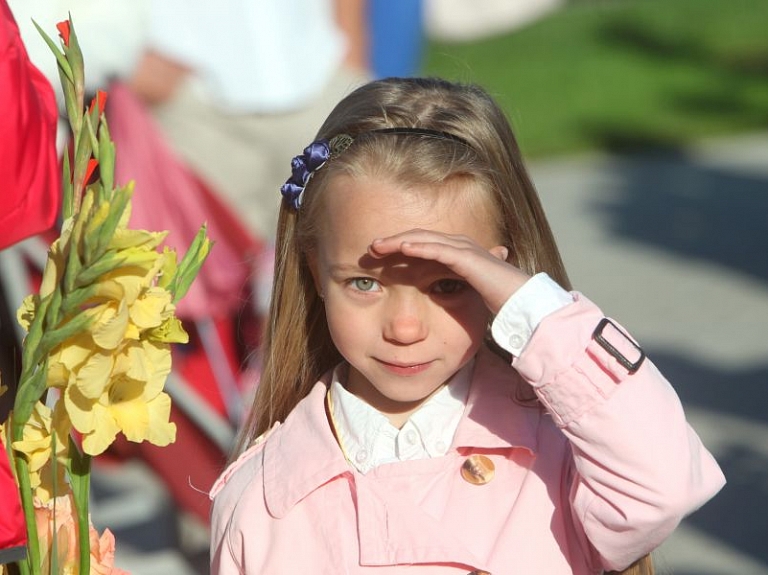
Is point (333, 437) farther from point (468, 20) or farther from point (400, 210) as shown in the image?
point (468, 20)

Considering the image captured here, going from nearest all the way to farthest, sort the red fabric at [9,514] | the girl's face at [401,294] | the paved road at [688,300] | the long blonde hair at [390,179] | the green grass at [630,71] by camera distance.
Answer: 1. the red fabric at [9,514]
2. the girl's face at [401,294]
3. the long blonde hair at [390,179]
4. the paved road at [688,300]
5. the green grass at [630,71]

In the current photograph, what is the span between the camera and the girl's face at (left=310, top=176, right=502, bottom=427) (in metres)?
1.77

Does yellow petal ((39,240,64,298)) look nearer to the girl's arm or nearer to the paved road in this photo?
the girl's arm

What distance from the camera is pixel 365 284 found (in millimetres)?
1807

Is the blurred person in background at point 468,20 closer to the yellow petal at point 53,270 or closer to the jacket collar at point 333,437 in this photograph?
the jacket collar at point 333,437

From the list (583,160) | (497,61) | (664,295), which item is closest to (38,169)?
(664,295)

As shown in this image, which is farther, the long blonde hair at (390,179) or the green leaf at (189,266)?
the long blonde hair at (390,179)

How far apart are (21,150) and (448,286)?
576 millimetres

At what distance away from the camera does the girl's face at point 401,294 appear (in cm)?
177

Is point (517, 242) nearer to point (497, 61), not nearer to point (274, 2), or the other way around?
point (274, 2)

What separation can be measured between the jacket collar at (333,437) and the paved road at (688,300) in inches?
58.1

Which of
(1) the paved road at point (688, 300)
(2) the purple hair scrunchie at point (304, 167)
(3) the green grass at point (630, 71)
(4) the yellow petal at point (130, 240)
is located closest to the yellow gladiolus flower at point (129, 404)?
(4) the yellow petal at point (130, 240)

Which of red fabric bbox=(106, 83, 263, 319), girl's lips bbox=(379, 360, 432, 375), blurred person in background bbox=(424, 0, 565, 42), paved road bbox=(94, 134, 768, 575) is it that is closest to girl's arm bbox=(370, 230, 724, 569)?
girl's lips bbox=(379, 360, 432, 375)

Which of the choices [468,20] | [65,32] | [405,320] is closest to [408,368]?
[405,320]
